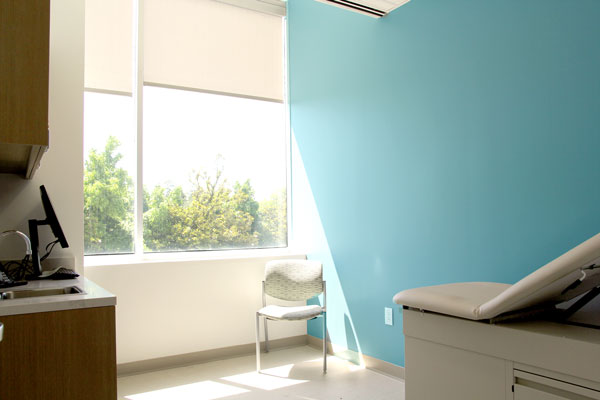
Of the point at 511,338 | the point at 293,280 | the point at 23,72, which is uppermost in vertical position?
the point at 23,72

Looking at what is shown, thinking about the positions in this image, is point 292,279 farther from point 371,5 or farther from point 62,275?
point 371,5

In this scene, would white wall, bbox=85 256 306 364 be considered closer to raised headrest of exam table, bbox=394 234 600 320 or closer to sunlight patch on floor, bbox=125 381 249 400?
sunlight patch on floor, bbox=125 381 249 400

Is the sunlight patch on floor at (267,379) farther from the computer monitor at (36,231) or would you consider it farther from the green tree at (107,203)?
the computer monitor at (36,231)

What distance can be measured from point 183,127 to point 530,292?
3272 mm

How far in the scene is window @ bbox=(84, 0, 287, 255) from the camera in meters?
3.59

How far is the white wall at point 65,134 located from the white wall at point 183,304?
1.95 ft

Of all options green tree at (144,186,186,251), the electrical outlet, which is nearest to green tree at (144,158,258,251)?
green tree at (144,186,186,251)

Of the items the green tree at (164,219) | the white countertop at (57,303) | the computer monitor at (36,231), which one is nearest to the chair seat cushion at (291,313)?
the green tree at (164,219)

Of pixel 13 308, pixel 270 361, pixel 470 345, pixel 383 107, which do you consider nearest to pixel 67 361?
pixel 13 308

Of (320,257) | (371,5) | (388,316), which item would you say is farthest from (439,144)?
(320,257)

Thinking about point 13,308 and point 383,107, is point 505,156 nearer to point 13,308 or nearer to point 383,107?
point 383,107

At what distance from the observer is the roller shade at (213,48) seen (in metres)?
3.86

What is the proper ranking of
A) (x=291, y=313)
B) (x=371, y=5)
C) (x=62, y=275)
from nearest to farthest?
1. (x=62, y=275)
2. (x=371, y=5)
3. (x=291, y=313)

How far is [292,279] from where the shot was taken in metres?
3.83
